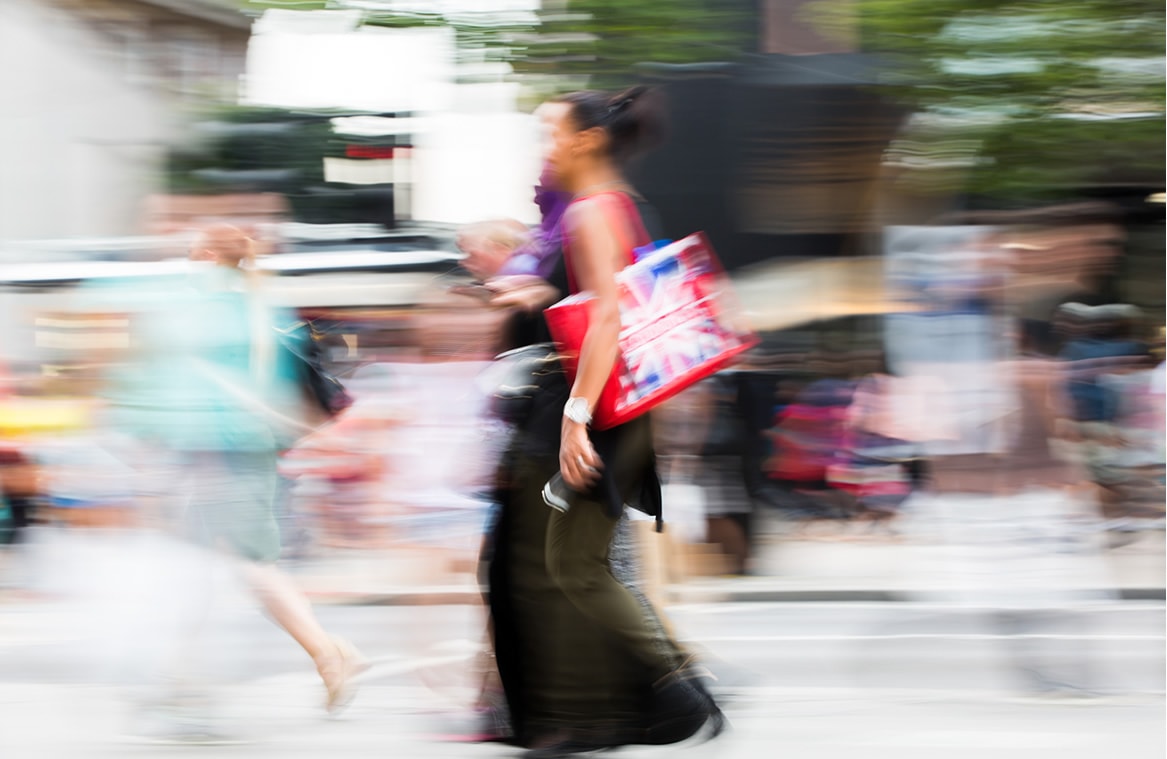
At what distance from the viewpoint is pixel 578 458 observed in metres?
3.47

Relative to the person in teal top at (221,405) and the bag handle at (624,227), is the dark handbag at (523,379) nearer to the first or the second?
the bag handle at (624,227)

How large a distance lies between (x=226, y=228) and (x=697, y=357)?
162 centimetres

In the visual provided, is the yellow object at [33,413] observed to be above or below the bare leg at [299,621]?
below

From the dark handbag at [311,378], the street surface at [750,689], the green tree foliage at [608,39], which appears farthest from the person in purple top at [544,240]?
the green tree foliage at [608,39]

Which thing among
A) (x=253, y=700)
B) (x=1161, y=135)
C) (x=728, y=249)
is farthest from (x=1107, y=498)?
(x=728, y=249)

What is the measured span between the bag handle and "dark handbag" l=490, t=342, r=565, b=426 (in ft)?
0.64

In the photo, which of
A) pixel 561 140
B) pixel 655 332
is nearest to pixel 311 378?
pixel 561 140

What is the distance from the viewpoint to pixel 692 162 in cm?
1583

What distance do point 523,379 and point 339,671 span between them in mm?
1339

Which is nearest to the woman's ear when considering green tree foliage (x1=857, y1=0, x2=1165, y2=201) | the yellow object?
the yellow object

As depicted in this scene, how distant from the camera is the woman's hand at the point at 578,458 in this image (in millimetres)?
3467

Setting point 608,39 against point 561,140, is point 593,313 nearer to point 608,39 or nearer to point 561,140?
point 561,140

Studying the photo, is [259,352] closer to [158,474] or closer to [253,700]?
[158,474]

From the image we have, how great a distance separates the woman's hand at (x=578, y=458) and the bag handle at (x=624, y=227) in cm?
33
